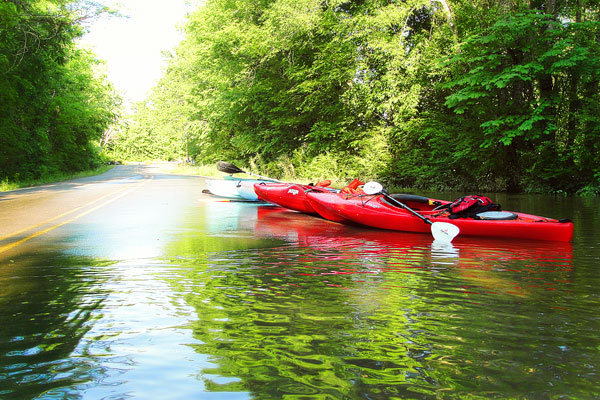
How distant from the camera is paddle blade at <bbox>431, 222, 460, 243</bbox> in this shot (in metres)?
8.77

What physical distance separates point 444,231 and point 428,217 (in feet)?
2.81

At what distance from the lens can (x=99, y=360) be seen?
3.18 metres

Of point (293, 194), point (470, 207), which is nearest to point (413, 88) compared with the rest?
point (293, 194)

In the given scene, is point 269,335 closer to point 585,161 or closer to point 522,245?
point 522,245

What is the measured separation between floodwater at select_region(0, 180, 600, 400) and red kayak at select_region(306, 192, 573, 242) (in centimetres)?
70

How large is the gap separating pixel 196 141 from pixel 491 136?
36.2 meters

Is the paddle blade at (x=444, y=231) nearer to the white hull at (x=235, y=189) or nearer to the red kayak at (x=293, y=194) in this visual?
the red kayak at (x=293, y=194)

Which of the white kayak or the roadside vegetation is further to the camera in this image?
the roadside vegetation

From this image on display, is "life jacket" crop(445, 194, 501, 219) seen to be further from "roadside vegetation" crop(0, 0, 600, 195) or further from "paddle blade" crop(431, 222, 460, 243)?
"roadside vegetation" crop(0, 0, 600, 195)

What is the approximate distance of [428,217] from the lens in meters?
9.68

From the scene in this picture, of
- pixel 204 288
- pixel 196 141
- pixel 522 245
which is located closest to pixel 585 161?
pixel 522 245

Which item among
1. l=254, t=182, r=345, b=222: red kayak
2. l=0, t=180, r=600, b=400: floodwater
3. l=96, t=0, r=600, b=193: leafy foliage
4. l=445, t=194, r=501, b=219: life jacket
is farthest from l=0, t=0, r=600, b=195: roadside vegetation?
l=0, t=180, r=600, b=400: floodwater

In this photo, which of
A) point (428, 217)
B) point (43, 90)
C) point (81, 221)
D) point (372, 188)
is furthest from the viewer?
point (43, 90)

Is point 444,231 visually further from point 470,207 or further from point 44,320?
point 44,320
